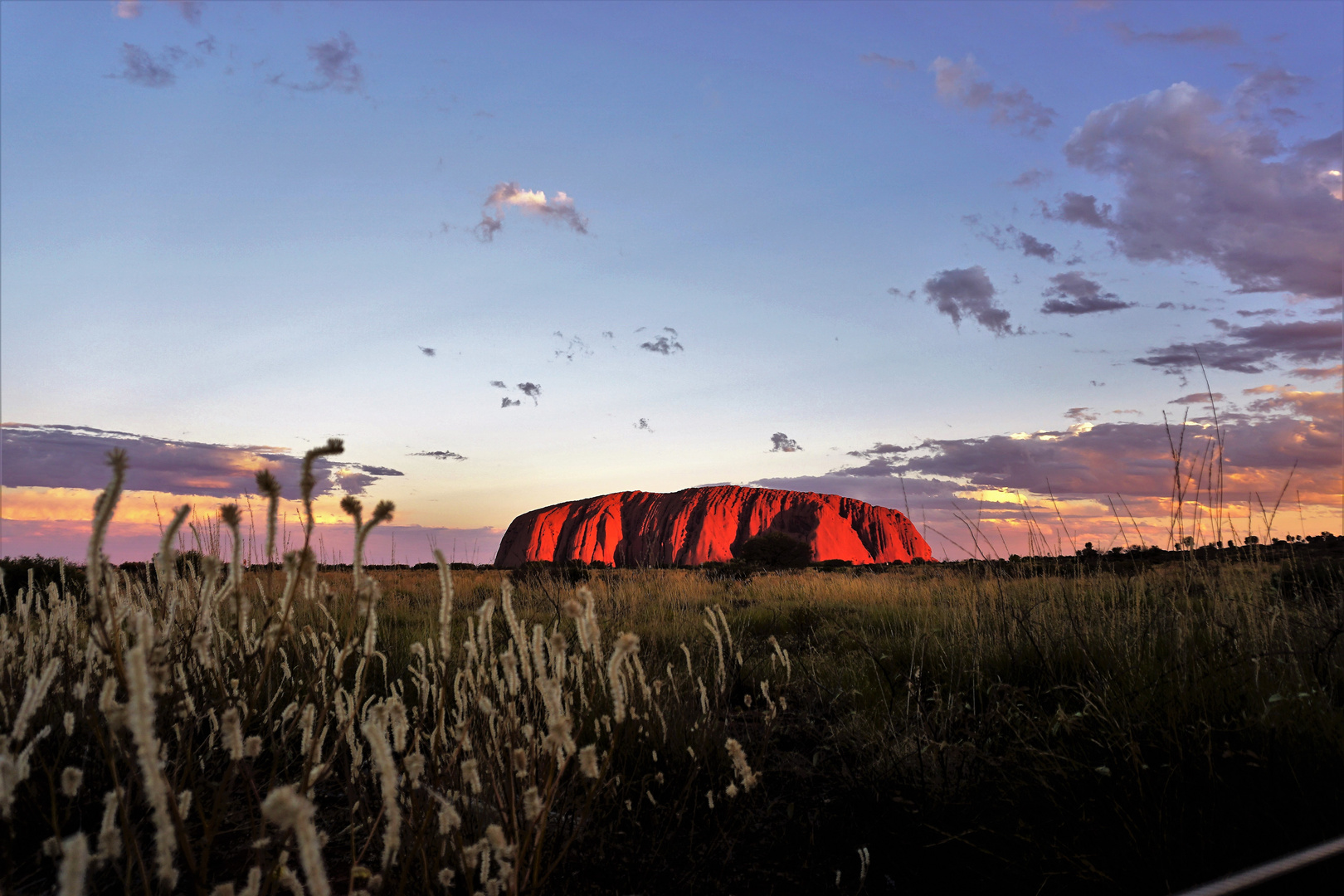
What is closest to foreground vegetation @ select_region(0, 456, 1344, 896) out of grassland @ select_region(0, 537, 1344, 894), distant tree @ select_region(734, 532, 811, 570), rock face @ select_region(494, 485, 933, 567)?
grassland @ select_region(0, 537, 1344, 894)

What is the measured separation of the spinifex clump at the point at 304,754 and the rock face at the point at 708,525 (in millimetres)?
56983

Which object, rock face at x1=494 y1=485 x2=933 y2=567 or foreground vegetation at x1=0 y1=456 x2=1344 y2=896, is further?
rock face at x1=494 y1=485 x2=933 y2=567

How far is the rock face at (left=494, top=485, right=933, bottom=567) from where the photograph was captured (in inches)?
2505

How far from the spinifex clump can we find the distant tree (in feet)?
90.5

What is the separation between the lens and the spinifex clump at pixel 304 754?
122cm

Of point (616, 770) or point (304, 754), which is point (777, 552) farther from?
point (304, 754)

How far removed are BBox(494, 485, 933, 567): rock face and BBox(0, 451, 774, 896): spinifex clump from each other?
57.0 meters

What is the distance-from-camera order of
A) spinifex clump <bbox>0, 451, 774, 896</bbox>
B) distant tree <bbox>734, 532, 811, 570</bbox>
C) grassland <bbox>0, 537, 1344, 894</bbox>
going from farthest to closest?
distant tree <bbox>734, 532, 811, 570</bbox> < grassland <bbox>0, 537, 1344, 894</bbox> < spinifex clump <bbox>0, 451, 774, 896</bbox>

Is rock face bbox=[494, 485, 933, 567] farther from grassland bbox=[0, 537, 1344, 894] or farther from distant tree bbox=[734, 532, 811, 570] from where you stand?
grassland bbox=[0, 537, 1344, 894]

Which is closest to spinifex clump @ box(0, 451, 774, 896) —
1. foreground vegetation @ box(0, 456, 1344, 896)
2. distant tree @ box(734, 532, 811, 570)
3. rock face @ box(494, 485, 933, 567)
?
foreground vegetation @ box(0, 456, 1344, 896)

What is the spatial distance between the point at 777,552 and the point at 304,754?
103ft

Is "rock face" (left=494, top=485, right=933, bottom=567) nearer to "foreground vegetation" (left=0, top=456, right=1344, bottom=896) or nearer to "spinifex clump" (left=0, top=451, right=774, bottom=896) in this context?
"foreground vegetation" (left=0, top=456, right=1344, bottom=896)

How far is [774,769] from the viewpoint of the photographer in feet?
11.2

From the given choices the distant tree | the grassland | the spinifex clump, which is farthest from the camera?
the distant tree
